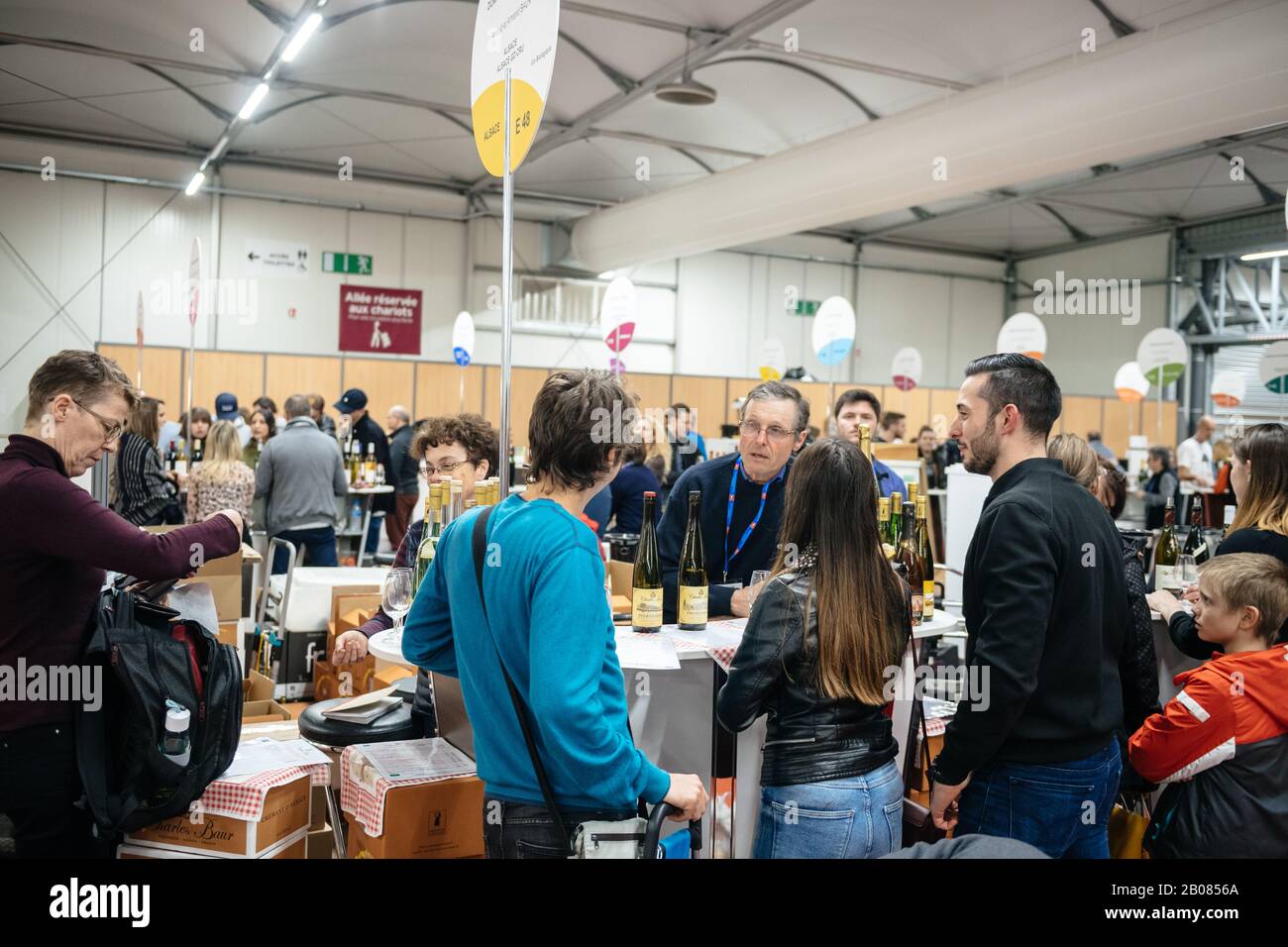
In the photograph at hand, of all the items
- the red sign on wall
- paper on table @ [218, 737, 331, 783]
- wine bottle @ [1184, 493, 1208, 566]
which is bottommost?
paper on table @ [218, 737, 331, 783]

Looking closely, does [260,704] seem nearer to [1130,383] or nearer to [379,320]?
[379,320]

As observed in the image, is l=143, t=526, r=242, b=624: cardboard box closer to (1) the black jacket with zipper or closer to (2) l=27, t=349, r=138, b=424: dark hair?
(2) l=27, t=349, r=138, b=424: dark hair

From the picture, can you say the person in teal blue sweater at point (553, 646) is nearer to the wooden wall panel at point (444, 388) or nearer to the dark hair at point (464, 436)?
the dark hair at point (464, 436)

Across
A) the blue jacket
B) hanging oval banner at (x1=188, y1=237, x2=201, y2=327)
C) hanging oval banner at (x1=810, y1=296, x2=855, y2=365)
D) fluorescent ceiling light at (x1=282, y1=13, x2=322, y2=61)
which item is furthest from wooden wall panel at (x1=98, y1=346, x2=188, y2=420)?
the blue jacket

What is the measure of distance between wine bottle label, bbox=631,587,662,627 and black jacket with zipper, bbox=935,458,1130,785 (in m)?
0.78

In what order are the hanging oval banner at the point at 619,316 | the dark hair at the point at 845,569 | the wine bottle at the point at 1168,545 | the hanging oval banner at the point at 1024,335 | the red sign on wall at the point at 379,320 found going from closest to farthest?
1. the dark hair at the point at 845,569
2. the wine bottle at the point at 1168,545
3. the hanging oval banner at the point at 619,316
4. the hanging oval banner at the point at 1024,335
5. the red sign on wall at the point at 379,320

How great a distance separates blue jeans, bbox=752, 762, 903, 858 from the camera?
191 cm

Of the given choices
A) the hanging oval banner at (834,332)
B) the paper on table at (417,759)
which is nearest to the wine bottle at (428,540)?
the paper on table at (417,759)

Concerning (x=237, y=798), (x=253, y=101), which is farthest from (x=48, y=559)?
(x=253, y=101)

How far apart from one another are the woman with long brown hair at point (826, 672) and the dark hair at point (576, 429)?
1.61ft

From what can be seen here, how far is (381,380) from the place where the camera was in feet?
43.7

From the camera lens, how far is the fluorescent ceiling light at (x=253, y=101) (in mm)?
9453
